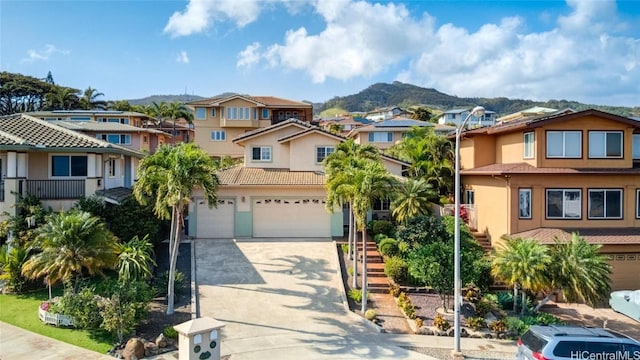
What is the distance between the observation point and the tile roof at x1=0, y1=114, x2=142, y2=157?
62.3 feet

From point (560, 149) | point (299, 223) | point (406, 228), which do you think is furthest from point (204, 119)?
point (560, 149)

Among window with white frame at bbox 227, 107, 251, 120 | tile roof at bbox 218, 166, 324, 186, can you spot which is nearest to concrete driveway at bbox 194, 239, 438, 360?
tile roof at bbox 218, 166, 324, 186

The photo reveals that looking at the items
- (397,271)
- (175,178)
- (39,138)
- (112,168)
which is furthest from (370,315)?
(39,138)

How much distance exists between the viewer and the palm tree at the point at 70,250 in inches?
560

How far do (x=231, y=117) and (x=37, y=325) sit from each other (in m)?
34.3

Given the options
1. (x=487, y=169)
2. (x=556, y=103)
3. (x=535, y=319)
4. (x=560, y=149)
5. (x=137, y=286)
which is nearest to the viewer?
(x=137, y=286)

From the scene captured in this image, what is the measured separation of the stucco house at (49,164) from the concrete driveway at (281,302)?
21.5 feet

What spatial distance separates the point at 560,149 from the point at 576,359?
1249 cm

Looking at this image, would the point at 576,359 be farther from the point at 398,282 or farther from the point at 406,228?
the point at 406,228

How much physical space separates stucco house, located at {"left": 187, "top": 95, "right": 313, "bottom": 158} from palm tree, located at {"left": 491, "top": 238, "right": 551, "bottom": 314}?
34.3 m

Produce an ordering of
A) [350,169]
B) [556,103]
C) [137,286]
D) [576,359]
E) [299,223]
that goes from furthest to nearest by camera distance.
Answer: [556,103] < [299,223] < [350,169] < [137,286] < [576,359]

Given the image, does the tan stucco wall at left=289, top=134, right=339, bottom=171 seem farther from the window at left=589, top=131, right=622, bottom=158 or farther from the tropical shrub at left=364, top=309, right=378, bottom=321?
the window at left=589, top=131, right=622, bottom=158

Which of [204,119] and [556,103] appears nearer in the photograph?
[204,119]

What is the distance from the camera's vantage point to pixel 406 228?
2131 cm
